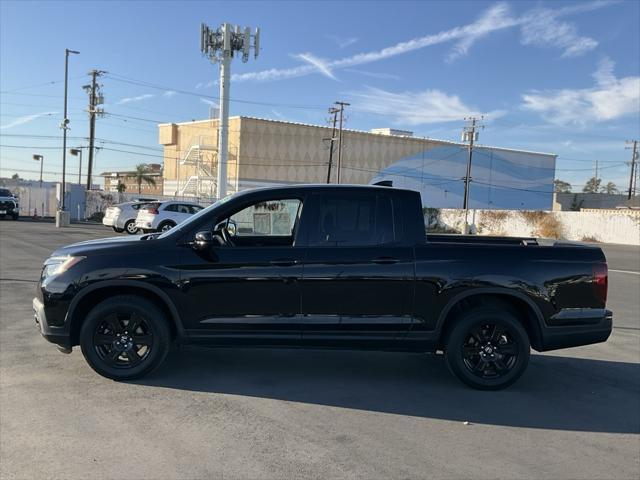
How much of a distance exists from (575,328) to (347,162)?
7589 centimetres

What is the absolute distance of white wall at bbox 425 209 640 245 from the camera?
4753 cm

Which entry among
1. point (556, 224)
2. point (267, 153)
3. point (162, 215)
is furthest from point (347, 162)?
point (162, 215)

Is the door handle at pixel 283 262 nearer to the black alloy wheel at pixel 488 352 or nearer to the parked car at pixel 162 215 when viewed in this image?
the black alloy wheel at pixel 488 352

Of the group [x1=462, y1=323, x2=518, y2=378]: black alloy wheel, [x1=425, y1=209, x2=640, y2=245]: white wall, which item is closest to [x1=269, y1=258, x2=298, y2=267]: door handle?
[x1=462, y1=323, x2=518, y2=378]: black alloy wheel

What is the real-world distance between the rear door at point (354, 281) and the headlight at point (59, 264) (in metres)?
2.20

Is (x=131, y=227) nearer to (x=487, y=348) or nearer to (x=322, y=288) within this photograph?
(x=322, y=288)

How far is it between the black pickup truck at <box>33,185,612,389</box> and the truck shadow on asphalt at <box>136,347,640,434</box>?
0.38 metres

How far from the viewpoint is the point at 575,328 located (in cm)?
538

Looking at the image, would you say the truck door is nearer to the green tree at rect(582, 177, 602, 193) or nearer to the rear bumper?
the rear bumper

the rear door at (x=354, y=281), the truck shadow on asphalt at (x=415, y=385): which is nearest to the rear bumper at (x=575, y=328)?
the truck shadow on asphalt at (x=415, y=385)

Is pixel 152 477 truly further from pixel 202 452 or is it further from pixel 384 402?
pixel 384 402

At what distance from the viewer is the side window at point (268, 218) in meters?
5.38

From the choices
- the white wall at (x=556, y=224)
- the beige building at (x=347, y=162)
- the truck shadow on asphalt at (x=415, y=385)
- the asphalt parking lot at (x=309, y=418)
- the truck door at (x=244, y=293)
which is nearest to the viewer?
the asphalt parking lot at (x=309, y=418)

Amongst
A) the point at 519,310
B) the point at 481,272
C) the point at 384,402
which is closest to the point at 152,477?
the point at 384,402
